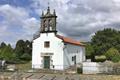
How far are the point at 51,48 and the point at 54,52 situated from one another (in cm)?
86

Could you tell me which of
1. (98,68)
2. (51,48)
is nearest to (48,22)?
(51,48)

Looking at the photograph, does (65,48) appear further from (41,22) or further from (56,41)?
(41,22)

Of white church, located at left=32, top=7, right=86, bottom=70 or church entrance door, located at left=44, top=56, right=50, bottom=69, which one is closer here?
white church, located at left=32, top=7, right=86, bottom=70

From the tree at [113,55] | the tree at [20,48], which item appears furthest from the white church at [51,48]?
the tree at [20,48]

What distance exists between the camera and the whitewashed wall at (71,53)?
36656 millimetres

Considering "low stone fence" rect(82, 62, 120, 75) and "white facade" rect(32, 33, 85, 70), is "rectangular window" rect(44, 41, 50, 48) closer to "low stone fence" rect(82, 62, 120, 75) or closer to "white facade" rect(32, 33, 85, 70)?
"white facade" rect(32, 33, 85, 70)

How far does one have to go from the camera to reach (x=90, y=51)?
5891 cm

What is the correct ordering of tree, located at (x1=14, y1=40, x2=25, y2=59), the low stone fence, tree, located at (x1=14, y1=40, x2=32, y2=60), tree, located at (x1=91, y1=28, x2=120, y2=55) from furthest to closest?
tree, located at (x1=14, y1=40, x2=32, y2=60) → tree, located at (x1=14, y1=40, x2=25, y2=59) → tree, located at (x1=91, y1=28, x2=120, y2=55) → the low stone fence

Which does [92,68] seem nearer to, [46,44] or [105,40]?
[46,44]

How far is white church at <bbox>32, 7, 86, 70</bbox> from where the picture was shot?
36.0 metres

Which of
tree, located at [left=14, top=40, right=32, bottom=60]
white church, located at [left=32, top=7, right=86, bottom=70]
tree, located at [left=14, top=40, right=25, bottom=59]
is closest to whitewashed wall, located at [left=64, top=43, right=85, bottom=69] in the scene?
white church, located at [left=32, top=7, right=86, bottom=70]

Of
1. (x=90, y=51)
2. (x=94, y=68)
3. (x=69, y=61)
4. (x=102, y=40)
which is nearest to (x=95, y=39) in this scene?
(x=102, y=40)

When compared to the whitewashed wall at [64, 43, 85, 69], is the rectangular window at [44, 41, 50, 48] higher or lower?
higher

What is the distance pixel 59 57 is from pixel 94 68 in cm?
852
